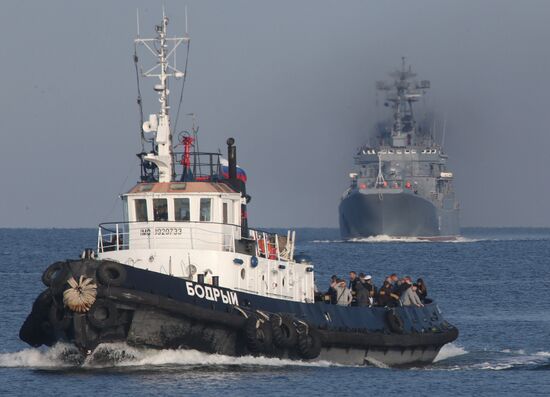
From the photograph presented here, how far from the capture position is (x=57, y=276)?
26.5 m

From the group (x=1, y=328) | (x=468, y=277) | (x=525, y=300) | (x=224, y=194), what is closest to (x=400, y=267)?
(x=468, y=277)

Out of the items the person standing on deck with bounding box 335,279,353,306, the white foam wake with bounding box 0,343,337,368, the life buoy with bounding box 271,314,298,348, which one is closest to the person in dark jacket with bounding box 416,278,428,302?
the person standing on deck with bounding box 335,279,353,306

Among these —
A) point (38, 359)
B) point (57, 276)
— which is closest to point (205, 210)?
point (57, 276)

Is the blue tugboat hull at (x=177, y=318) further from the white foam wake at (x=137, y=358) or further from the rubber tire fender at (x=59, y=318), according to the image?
the white foam wake at (x=137, y=358)

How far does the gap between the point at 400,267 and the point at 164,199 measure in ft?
163

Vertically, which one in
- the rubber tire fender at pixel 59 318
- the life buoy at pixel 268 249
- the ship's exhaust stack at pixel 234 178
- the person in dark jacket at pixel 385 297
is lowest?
the rubber tire fender at pixel 59 318

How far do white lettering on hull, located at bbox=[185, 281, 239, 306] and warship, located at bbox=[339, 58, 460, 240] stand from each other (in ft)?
331

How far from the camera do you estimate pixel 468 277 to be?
2665 inches

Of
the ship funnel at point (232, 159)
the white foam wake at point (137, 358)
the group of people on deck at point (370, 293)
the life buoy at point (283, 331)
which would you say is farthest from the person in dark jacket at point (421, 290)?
the life buoy at point (283, 331)

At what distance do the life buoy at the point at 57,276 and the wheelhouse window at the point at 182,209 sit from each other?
298 centimetres

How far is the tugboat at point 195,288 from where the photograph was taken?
2622 cm

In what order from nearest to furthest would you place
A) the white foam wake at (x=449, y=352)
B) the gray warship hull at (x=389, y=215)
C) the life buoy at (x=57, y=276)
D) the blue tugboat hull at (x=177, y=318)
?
the blue tugboat hull at (x=177, y=318) → the life buoy at (x=57, y=276) → the white foam wake at (x=449, y=352) → the gray warship hull at (x=389, y=215)

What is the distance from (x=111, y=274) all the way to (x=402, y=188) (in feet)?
339

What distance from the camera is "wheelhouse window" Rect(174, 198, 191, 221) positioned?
28.8 m
